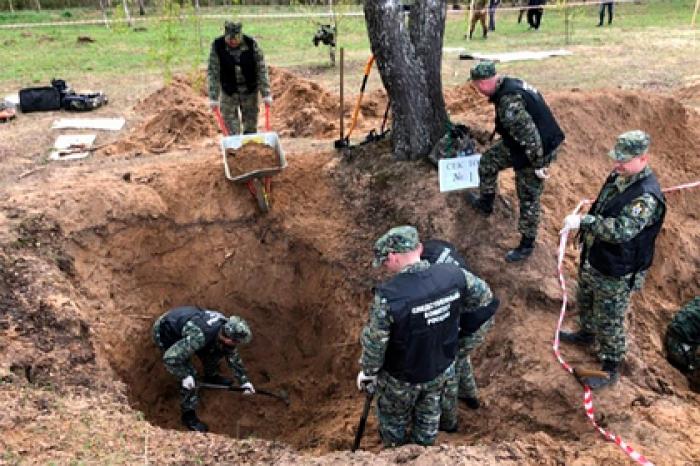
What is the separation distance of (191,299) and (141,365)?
36.7 inches

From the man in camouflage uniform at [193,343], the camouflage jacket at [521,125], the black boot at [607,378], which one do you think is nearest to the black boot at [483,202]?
the camouflage jacket at [521,125]

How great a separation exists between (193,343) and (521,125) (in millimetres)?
3475

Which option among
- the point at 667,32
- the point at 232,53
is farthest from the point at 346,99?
the point at 667,32

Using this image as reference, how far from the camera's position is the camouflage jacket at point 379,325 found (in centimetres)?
378

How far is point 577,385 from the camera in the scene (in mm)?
4707

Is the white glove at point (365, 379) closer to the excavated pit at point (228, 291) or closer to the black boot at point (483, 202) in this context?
the excavated pit at point (228, 291)

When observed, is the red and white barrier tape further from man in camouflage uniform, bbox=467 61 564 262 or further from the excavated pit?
the excavated pit

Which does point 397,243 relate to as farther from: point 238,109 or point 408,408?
point 238,109

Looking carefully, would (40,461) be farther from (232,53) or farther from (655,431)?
(232,53)

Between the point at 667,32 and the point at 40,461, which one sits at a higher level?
the point at 667,32

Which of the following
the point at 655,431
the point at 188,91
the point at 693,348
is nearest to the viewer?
the point at 655,431

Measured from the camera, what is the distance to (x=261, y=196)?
22.1ft

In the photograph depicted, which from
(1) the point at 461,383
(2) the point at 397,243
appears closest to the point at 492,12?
(1) the point at 461,383

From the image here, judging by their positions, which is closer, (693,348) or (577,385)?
(577,385)
